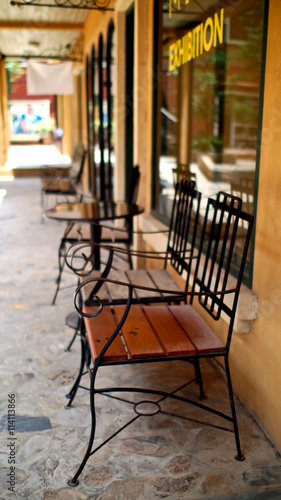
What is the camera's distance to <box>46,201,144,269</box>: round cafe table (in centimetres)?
318

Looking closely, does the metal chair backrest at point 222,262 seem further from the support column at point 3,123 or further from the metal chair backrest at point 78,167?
the support column at point 3,123

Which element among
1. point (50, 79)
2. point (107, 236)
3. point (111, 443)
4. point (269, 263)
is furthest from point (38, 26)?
point (111, 443)

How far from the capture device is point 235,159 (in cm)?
952

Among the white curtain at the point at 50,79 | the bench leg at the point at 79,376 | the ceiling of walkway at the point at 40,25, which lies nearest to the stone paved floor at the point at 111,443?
the bench leg at the point at 79,376

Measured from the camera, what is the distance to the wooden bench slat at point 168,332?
6.32 feet

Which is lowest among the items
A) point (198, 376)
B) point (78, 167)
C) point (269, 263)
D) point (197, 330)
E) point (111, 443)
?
point (111, 443)

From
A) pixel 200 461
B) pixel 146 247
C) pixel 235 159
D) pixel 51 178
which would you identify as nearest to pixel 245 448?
pixel 200 461

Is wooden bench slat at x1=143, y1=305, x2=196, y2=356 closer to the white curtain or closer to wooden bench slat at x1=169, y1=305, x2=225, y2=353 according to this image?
wooden bench slat at x1=169, y1=305, x2=225, y2=353

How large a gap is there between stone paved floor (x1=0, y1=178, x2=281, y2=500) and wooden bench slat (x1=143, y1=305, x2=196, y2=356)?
0.46 meters

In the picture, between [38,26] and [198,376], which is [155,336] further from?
[38,26]

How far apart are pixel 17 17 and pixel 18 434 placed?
790 cm

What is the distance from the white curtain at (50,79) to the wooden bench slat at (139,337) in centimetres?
683

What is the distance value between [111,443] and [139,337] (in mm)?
482

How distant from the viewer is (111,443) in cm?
211
